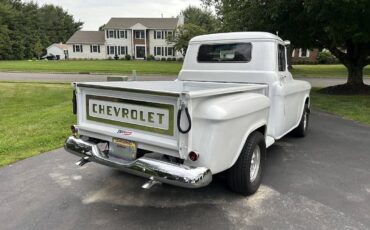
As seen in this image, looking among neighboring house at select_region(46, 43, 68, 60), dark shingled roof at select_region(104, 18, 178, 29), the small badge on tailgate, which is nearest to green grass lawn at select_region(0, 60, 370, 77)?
dark shingled roof at select_region(104, 18, 178, 29)

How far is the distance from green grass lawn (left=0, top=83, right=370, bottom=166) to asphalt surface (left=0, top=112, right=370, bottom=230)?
0.86m

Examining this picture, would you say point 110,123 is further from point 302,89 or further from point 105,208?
point 302,89

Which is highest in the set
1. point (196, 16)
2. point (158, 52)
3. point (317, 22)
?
point (196, 16)

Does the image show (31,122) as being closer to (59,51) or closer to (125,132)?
(125,132)

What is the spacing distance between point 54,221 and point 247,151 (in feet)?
7.56

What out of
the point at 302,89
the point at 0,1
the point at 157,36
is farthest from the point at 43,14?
the point at 302,89

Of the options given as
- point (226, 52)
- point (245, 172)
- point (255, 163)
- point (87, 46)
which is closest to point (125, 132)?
point (245, 172)

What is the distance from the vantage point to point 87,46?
192 ft

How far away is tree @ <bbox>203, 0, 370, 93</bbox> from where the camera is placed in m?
10.8

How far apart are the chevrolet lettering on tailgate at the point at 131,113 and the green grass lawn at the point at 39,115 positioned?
2435 mm

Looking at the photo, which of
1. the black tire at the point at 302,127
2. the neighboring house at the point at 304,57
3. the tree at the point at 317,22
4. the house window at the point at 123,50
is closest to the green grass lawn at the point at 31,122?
the black tire at the point at 302,127

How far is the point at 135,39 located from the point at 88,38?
31.6 feet

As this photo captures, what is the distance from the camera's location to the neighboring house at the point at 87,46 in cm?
5794

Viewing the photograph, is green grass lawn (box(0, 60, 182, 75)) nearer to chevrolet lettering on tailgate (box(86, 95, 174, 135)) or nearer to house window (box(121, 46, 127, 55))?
house window (box(121, 46, 127, 55))
